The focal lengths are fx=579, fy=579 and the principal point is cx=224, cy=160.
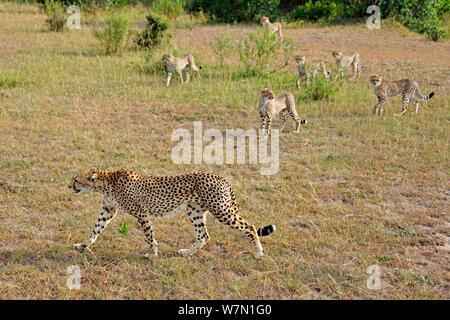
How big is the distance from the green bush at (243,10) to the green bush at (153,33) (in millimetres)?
4584

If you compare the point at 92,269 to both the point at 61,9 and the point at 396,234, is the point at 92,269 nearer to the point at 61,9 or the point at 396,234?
the point at 396,234

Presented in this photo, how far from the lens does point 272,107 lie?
28.1 ft

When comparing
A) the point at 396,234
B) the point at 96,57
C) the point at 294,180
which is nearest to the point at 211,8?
the point at 96,57

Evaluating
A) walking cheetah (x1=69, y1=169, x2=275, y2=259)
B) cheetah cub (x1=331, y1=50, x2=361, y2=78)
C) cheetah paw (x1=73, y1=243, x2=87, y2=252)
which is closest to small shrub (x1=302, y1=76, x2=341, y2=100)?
cheetah cub (x1=331, y1=50, x2=361, y2=78)

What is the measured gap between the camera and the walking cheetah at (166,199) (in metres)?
5.04

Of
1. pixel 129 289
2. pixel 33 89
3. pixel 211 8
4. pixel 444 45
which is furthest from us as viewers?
pixel 211 8

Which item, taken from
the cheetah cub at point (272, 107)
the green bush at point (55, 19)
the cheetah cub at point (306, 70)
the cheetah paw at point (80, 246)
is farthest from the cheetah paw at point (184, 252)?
the green bush at point (55, 19)

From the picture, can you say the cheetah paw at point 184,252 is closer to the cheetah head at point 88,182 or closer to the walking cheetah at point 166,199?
the walking cheetah at point 166,199

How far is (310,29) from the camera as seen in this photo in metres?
16.9

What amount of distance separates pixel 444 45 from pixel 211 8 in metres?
7.09

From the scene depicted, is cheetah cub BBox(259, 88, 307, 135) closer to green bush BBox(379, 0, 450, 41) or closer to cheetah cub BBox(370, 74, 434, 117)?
cheetah cub BBox(370, 74, 434, 117)

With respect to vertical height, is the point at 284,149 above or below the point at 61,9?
below

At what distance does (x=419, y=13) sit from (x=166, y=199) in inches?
569

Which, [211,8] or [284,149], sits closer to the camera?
[284,149]
